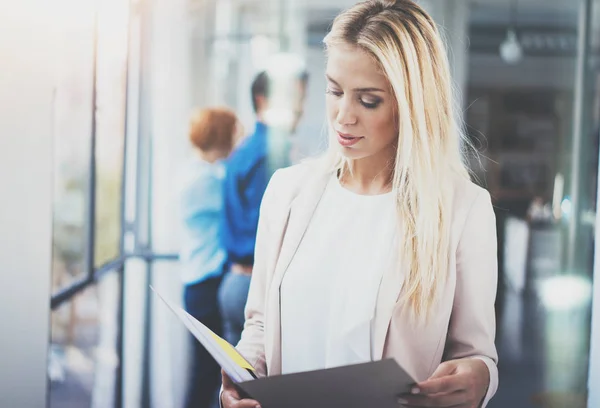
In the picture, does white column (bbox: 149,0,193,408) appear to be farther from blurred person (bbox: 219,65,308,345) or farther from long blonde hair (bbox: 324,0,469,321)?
long blonde hair (bbox: 324,0,469,321)

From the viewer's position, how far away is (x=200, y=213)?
2.38m

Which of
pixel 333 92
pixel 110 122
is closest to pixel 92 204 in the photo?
pixel 110 122

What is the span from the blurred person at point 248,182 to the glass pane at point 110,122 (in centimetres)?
42

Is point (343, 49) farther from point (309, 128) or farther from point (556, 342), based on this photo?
point (556, 342)

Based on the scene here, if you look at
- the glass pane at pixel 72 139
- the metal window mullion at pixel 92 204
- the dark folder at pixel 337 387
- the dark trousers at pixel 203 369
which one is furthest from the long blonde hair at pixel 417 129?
the metal window mullion at pixel 92 204

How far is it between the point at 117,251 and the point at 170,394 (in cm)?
55

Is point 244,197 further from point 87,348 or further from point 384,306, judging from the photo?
point 384,306

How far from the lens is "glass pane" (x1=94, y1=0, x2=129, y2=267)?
2121mm

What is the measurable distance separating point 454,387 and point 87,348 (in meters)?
1.46

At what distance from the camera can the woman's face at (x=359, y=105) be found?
4.93 ft

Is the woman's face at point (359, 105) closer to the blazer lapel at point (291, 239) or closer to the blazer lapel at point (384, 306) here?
the blazer lapel at point (291, 239)

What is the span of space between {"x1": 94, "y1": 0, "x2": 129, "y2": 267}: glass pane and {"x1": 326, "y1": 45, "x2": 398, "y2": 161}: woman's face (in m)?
0.89

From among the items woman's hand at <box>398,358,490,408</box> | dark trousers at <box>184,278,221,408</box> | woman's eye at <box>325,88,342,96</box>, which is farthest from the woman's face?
dark trousers at <box>184,278,221,408</box>

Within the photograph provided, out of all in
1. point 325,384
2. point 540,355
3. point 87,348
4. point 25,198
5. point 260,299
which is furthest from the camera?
point 540,355
